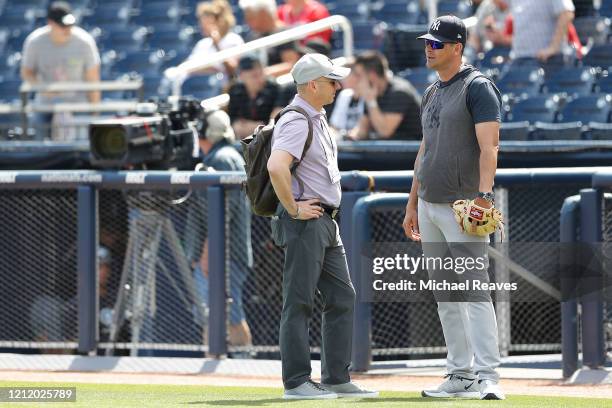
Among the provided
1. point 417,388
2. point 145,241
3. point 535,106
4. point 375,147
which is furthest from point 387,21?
point 417,388

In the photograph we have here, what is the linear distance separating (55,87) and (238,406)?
6.59m

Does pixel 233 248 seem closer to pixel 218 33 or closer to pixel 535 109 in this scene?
pixel 535 109

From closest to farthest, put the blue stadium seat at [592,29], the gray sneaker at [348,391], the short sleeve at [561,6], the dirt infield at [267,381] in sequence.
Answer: the gray sneaker at [348,391]
the dirt infield at [267,381]
the short sleeve at [561,6]
the blue stadium seat at [592,29]

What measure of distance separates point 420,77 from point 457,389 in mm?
5345

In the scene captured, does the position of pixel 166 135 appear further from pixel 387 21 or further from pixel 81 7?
pixel 81 7

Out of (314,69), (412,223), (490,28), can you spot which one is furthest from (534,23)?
(314,69)

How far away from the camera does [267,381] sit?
25.1 ft

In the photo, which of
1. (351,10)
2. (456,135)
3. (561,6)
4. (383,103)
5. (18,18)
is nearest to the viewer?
(456,135)

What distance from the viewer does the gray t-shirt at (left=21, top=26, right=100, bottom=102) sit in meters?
12.3

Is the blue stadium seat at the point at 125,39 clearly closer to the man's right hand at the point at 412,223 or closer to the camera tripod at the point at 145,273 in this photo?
the camera tripod at the point at 145,273

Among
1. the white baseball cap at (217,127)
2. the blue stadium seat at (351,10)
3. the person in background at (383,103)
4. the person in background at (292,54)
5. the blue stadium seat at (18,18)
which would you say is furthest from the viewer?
the blue stadium seat at (18,18)

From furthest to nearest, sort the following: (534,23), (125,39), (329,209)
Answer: (125,39)
(534,23)
(329,209)

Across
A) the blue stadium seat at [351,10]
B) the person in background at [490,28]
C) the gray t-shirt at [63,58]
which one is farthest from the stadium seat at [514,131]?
the gray t-shirt at [63,58]

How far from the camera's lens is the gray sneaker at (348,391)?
6.33 metres
